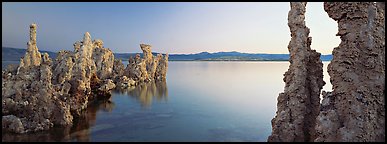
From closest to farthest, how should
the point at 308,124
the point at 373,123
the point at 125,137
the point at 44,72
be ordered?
the point at 373,123 < the point at 308,124 < the point at 125,137 < the point at 44,72

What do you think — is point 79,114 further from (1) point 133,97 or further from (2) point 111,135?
(1) point 133,97

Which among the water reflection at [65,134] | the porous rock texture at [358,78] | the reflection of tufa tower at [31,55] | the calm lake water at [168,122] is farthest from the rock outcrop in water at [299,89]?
the reflection of tufa tower at [31,55]

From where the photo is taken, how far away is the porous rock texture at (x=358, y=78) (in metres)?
8.05

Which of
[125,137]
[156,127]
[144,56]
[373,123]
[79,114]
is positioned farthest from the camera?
[144,56]

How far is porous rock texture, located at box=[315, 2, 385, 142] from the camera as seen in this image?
8047 millimetres

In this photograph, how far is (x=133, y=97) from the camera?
3647 centimetres

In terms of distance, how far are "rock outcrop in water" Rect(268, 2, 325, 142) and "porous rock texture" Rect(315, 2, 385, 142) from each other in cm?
182

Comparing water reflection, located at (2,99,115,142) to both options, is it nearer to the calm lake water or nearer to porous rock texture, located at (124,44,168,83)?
the calm lake water

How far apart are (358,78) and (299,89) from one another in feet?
8.31

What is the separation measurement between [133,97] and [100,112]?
1079cm

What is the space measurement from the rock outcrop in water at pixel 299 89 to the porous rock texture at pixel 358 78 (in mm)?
1823

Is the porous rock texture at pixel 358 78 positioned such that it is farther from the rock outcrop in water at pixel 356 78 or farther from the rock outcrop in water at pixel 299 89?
the rock outcrop in water at pixel 299 89

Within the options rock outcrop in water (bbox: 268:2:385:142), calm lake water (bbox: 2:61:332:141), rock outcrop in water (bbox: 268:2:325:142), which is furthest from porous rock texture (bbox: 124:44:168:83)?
rock outcrop in water (bbox: 268:2:385:142)

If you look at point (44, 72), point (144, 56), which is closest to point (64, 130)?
point (44, 72)
